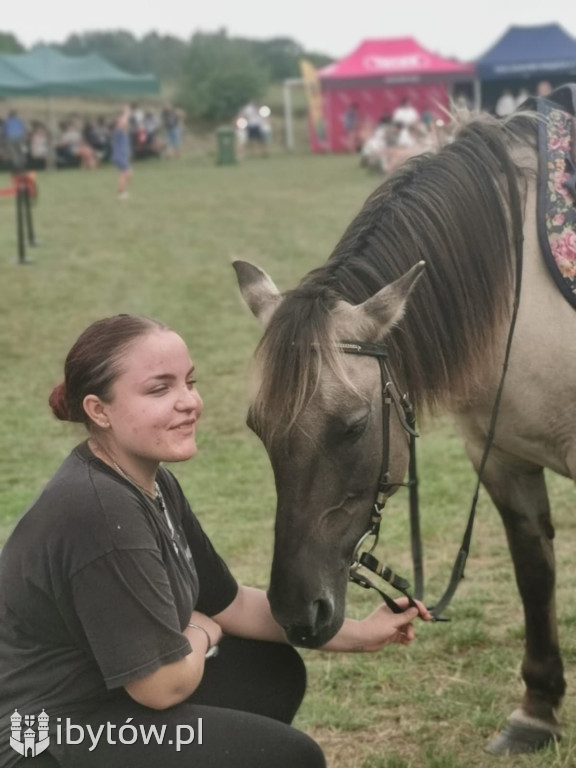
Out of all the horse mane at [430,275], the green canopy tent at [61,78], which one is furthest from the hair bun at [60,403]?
the green canopy tent at [61,78]

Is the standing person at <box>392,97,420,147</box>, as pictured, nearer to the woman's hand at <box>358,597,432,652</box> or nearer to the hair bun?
the woman's hand at <box>358,597,432,652</box>

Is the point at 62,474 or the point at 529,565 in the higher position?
the point at 62,474

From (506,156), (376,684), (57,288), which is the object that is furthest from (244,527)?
(57,288)

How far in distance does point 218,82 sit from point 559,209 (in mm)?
39654

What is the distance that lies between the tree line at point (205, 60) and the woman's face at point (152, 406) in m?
39.8

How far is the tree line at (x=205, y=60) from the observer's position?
135 ft

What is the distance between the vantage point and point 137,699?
214cm

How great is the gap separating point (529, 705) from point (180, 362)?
70.3 inches

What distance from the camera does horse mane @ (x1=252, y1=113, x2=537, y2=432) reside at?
2441 mm

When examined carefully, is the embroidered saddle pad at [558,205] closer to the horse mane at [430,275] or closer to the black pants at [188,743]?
the horse mane at [430,275]

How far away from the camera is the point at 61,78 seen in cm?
2769

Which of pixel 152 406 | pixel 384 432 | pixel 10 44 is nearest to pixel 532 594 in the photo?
pixel 384 432

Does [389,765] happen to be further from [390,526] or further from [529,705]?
[390,526]

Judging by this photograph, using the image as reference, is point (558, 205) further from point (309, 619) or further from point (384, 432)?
point (309, 619)
